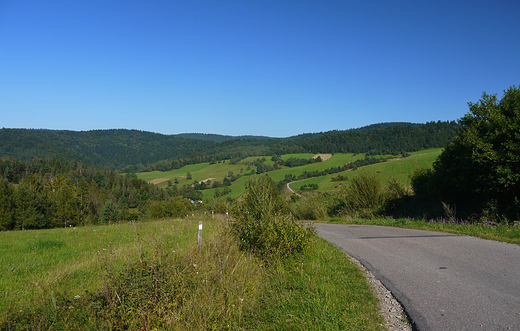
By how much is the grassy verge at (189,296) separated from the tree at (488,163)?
1088cm

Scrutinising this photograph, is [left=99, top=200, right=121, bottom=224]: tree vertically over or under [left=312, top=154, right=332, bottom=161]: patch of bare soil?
under

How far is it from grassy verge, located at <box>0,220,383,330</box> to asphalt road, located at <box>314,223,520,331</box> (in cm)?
61

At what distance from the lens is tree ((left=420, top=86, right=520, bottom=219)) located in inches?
512

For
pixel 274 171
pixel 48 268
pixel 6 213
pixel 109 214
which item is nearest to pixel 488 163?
pixel 48 268

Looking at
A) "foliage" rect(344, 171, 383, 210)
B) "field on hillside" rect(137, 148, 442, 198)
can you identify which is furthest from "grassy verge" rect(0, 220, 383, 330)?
"field on hillside" rect(137, 148, 442, 198)

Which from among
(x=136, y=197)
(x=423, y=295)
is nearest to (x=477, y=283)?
(x=423, y=295)

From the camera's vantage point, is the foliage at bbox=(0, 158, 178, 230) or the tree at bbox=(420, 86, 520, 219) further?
the foliage at bbox=(0, 158, 178, 230)

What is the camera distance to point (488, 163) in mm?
13805

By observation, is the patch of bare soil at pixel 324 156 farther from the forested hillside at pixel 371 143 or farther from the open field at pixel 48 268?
the open field at pixel 48 268

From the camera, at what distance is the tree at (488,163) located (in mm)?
13000

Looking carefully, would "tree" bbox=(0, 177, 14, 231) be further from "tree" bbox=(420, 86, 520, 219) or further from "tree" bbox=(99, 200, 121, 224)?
"tree" bbox=(420, 86, 520, 219)

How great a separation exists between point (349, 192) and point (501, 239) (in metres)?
18.0

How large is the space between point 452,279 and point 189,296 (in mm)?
4315

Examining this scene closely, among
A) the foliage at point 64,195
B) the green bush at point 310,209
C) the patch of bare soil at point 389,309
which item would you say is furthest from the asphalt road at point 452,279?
the foliage at point 64,195
